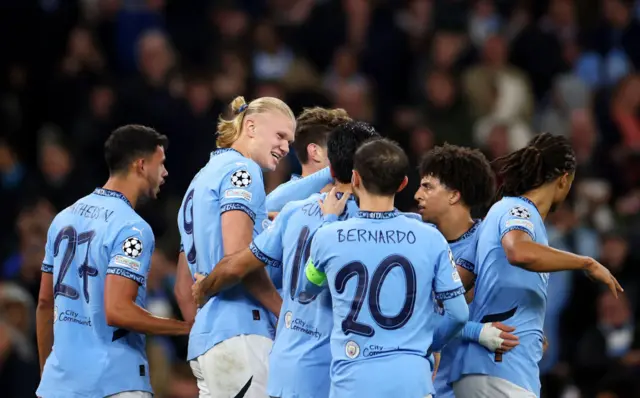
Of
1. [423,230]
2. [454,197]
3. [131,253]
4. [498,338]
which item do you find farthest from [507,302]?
[131,253]

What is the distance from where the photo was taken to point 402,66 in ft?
49.8

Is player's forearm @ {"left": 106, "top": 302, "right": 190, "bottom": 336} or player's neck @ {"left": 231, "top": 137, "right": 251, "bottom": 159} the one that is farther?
player's neck @ {"left": 231, "top": 137, "right": 251, "bottom": 159}

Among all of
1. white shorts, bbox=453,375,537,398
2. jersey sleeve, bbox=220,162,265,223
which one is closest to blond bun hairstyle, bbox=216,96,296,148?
jersey sleeve, bbox=220,162,265,223

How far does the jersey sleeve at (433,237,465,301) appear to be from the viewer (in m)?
6.34

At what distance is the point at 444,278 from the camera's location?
6.34 metres

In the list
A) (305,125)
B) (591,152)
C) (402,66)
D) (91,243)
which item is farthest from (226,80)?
(91,243)

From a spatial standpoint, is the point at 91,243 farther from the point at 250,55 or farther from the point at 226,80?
the point at 250,55

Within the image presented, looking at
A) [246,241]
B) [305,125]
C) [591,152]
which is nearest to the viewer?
[246,241]

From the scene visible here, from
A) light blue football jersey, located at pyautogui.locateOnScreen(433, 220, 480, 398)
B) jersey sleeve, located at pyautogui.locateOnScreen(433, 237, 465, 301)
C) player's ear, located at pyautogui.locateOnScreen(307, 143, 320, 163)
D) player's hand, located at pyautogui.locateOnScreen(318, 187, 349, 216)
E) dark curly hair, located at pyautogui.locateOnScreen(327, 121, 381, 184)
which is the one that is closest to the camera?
jersey sleeve, located at pyautogui.locateOnScreen(433, 237, 465, 301)

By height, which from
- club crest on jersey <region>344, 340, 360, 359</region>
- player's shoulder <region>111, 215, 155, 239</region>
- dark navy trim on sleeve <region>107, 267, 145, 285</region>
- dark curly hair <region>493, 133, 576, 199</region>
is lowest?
club crest on jersey <region>344, 340, 360, 359</region>

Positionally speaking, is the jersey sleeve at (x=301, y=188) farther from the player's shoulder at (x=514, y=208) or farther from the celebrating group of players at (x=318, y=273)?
the player's shoulder at (x=514, y=208)

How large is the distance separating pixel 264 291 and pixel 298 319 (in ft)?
1.53

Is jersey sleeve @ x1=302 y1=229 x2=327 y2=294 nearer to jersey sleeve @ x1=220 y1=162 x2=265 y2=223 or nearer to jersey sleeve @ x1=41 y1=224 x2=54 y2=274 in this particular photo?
jersey sleeve @ x1=220 y1=162 x2=265 y2=223

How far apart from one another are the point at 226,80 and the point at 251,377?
7281 millimetres
